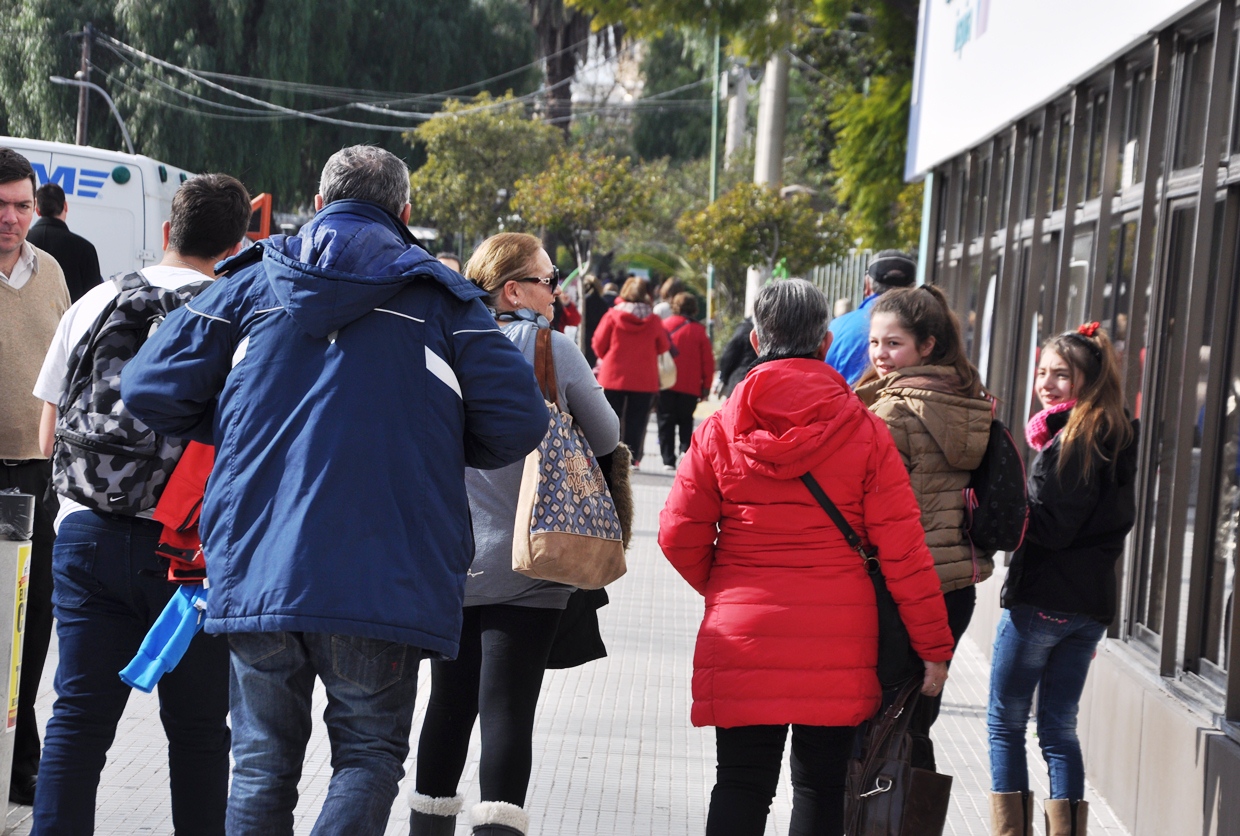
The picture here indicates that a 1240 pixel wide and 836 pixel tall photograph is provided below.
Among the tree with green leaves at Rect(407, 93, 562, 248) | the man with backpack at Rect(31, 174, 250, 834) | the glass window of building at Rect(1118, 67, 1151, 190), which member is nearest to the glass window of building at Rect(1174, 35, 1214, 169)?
the glass window of building at Rect(1118, 67, 1151, 190)

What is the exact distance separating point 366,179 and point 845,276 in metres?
16.3

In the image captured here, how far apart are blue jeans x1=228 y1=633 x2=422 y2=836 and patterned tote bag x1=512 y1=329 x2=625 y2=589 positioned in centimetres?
72

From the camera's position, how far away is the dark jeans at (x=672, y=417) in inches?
591

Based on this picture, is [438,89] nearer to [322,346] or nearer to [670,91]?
[670,91]

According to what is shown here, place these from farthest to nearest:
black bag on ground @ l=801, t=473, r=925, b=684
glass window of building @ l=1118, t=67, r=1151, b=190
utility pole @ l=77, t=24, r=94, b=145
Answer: utility pole @ l=77, t=24, r=94, b=145
glass window of building @ l=1118, t=67, r=1151, b=190
black bag on ground @ l=801, t=473, r=925, b=684

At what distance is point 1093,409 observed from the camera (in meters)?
4.23

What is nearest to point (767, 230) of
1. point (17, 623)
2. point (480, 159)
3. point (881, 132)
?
point (881, 132)

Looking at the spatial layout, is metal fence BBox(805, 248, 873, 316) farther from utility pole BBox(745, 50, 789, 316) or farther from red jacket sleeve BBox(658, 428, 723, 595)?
red jacket sleeve BBox(658, 428, 723, 595)

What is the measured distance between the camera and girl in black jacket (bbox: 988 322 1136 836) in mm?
4211

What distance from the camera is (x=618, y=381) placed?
14109mm

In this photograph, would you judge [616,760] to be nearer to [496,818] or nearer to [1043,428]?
[496,818]

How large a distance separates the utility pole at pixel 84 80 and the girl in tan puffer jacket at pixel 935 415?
28.1 m

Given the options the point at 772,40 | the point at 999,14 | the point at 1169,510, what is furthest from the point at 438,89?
the point at 1169,510

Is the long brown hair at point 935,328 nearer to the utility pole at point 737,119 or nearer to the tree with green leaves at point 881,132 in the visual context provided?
the tree with green leaves at point 881,132
